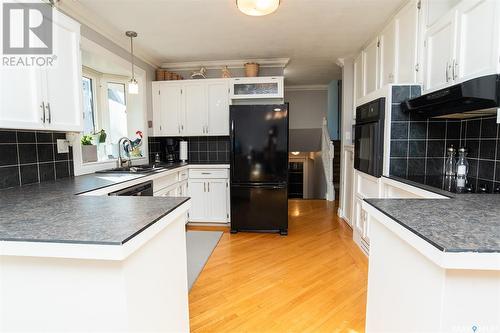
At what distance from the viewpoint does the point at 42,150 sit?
81.9 inches

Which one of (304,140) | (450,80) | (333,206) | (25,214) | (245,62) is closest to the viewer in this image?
(25,214)

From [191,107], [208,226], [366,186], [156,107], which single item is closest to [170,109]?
[156,107]

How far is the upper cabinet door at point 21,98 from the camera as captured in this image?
144cm

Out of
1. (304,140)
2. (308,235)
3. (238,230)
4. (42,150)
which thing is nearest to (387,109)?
(308,235)

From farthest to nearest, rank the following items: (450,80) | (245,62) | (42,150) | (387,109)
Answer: (245,62), (387,109), (42,150), (450,80)

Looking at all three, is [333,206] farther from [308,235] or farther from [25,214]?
[25,214]

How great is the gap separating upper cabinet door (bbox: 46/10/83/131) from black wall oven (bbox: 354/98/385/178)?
8.09 feet

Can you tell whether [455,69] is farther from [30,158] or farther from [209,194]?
[30,158]

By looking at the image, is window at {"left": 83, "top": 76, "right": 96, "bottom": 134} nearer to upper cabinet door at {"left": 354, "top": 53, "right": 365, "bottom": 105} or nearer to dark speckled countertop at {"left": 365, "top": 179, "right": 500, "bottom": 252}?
dark speckled countertop at {"left": 365, "top": 179, "right": 500, "bottom": 252}

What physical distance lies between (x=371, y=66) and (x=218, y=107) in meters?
2.02

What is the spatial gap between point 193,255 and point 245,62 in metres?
2.72

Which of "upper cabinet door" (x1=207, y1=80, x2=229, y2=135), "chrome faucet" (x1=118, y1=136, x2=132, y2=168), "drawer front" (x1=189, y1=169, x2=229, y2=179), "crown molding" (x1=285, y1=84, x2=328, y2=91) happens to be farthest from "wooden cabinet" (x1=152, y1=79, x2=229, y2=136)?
"crown molding" (x1=285, y1=84, x2=328, y2=91)

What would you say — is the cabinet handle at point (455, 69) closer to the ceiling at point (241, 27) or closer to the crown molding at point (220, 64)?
the ceiling at point (241, 27)

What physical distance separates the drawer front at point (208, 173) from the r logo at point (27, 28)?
219cm
